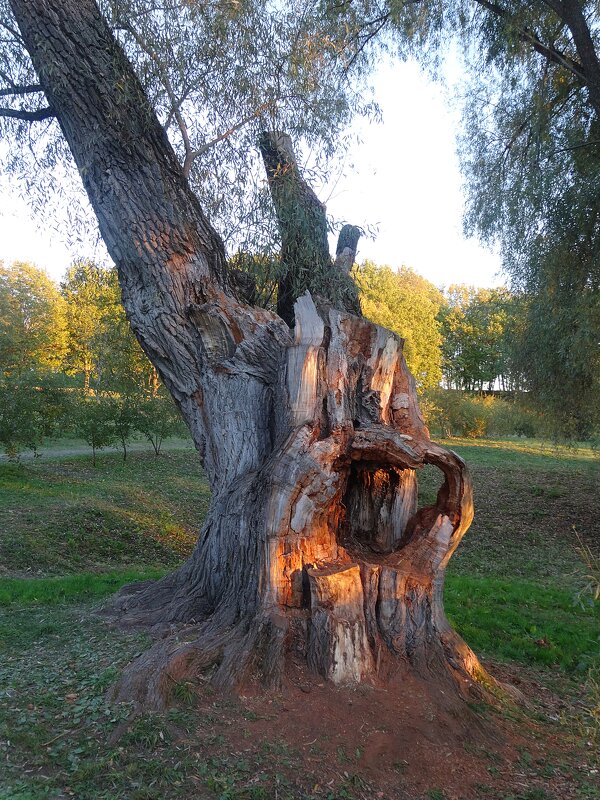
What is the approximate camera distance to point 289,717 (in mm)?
3963

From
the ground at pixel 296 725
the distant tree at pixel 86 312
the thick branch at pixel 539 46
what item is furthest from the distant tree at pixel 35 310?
the ground at pixel 296 725

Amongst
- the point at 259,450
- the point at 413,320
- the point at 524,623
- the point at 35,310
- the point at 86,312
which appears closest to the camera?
the point at 259,450

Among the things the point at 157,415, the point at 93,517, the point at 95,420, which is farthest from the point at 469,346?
the point at 93,517

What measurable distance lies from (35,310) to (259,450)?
33730 mm

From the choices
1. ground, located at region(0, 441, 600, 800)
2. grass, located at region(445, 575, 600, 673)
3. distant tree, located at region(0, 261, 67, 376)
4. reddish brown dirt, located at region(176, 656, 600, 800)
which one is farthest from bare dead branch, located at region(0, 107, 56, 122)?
distant tree, located at region(0, 261, 67, 376)

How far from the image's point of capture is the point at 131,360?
16.7m

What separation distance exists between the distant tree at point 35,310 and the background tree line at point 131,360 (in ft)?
0.22

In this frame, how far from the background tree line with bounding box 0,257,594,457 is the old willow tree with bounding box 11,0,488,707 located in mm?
1631

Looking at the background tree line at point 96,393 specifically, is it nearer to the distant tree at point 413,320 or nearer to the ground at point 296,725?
the ground at point 296,725

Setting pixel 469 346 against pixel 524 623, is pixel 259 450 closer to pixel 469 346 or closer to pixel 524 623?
pixel 524 623

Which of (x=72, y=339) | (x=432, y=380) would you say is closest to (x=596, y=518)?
(x=432, y=380)

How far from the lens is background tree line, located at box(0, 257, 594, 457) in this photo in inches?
553

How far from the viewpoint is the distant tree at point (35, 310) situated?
32869 mm

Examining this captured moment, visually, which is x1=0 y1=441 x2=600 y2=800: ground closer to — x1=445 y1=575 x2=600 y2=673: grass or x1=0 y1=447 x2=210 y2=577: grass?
x1=445 y1=575 x2=600 y2=673: grass
